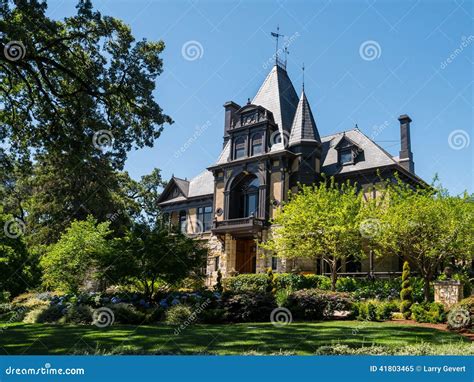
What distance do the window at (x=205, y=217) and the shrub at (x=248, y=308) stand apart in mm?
21442

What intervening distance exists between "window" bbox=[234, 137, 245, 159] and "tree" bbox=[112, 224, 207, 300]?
16.5m

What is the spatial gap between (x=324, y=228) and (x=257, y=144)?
12.1 metres

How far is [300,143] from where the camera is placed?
108 ft

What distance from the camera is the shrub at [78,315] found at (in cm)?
1638

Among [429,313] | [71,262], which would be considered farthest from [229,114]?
[429,313]

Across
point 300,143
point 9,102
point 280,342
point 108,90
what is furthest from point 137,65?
point 300,143

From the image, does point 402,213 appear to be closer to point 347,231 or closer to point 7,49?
point 347,231

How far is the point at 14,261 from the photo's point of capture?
2819 cm

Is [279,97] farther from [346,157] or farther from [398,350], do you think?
[398,350]

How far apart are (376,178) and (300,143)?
18.9 ft

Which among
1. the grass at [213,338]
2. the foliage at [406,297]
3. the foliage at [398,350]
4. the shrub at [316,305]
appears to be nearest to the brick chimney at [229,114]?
the foliage at [406,297]

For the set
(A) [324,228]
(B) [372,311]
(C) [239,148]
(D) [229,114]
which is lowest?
(B) [372,311]

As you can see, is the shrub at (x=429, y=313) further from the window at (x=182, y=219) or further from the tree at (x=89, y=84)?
the window at (x=182, y=219)

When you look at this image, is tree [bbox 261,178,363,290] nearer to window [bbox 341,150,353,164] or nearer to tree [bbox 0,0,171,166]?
window [bbox 341,150,353,164]
